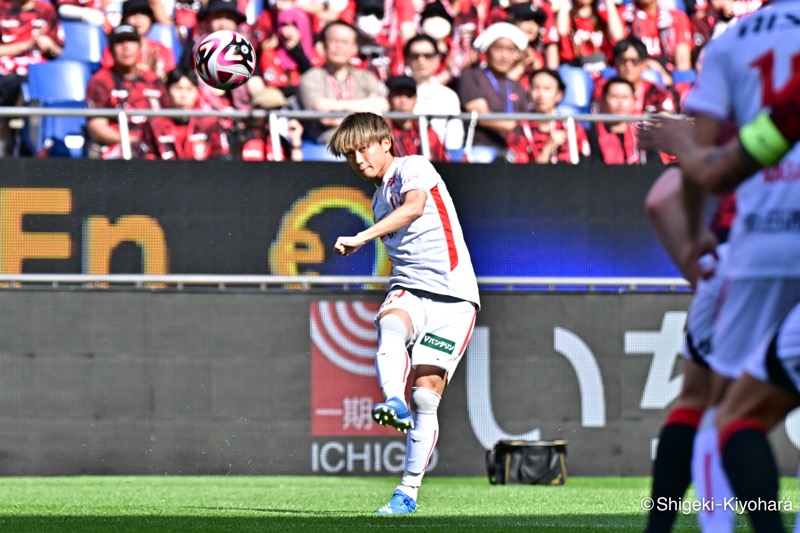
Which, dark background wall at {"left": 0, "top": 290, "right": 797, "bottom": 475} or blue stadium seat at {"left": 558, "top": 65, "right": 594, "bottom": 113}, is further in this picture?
blue stadium seat at {"left": 558, "top": 65, "right": 594, "bottom": 113}

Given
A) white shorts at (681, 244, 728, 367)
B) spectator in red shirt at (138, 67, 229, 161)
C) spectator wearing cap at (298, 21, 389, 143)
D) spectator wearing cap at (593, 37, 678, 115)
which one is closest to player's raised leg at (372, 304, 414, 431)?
white shorts at (681, 244, 728, 367)

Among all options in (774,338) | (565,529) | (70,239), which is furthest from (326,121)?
(774,338)

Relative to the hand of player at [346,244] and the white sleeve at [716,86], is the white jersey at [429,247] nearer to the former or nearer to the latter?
the hand of player at [346,244]

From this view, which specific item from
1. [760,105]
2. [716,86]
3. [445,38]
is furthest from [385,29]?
[760,105]

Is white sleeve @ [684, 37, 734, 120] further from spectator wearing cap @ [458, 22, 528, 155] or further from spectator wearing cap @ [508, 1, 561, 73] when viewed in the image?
spectator wearing cap @ [508, 1, 561, 73]

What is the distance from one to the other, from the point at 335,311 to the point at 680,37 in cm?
633

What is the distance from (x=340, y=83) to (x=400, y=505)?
603cm

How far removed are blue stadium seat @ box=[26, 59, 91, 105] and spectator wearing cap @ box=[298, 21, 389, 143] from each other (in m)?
2.18

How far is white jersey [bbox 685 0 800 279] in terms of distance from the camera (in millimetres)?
4289

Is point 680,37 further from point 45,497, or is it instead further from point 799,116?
point 799,116

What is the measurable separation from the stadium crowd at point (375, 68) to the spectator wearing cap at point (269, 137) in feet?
0.04

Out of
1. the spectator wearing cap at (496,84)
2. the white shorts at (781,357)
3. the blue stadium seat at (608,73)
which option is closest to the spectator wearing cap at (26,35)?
the spectator wearing cap at (496,84)

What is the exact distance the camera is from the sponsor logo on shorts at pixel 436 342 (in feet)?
28.6

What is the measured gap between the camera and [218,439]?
40.5ft
